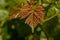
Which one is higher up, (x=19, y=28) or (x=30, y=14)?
(x=30, y=14)

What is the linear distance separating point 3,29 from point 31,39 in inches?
9.2

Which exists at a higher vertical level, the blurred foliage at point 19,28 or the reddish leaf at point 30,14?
the reddish leaf at point 30,14

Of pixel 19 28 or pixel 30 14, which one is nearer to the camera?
pixel 30 14

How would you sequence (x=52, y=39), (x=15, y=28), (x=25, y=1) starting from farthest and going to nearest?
(x=15, y=28) < (x=52, y=39) < (x=25, y=1)

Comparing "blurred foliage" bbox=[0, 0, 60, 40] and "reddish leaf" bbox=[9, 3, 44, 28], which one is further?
"blurred foliage" bbox=[0, 0, 60, 40]

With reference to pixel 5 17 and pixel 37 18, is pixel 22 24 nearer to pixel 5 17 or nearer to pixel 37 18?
pixel 5 17

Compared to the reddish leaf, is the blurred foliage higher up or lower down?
lower down

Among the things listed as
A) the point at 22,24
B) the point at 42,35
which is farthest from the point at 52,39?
the point at 22,24

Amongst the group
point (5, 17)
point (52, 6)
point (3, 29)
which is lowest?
point (3, 29)

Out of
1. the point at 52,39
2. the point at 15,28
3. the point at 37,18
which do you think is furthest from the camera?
the point at 15,28

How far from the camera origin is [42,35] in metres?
1.32

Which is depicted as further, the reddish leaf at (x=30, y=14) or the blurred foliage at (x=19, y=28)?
the blurred foliage at (x=19, y=28)

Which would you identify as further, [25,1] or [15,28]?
[15,28]

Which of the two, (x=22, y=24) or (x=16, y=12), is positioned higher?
(x=16, y=12)
